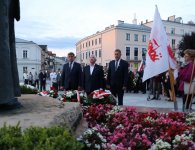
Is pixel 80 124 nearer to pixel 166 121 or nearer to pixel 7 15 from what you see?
pixel 166 121

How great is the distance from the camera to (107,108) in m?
5.82

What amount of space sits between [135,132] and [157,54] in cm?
427

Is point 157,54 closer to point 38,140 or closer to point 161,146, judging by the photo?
point 161,146

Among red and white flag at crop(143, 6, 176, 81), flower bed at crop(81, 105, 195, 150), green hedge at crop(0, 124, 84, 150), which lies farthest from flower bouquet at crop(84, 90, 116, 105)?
green hedge at crop(0, 124, 84, 150)

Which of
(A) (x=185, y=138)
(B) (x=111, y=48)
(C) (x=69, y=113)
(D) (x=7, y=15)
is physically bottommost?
(A) (x=185, y=138)

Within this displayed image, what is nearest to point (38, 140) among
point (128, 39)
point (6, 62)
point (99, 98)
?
point (6, 62)

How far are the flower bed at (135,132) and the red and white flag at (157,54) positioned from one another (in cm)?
252

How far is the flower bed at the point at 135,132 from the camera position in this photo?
3.43m

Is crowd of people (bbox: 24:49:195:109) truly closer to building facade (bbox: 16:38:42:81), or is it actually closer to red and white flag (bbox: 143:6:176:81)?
red and white flag (bbox: 143:6:176:81)

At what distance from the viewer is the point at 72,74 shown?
28.7ft

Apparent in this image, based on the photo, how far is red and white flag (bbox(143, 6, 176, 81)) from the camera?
316 inches

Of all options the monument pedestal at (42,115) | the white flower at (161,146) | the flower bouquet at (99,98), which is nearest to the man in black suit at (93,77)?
the flower bouquet at (99,98)

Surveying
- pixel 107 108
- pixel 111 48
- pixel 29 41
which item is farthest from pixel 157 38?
pixel 29 41

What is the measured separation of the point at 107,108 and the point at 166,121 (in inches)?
56.9
